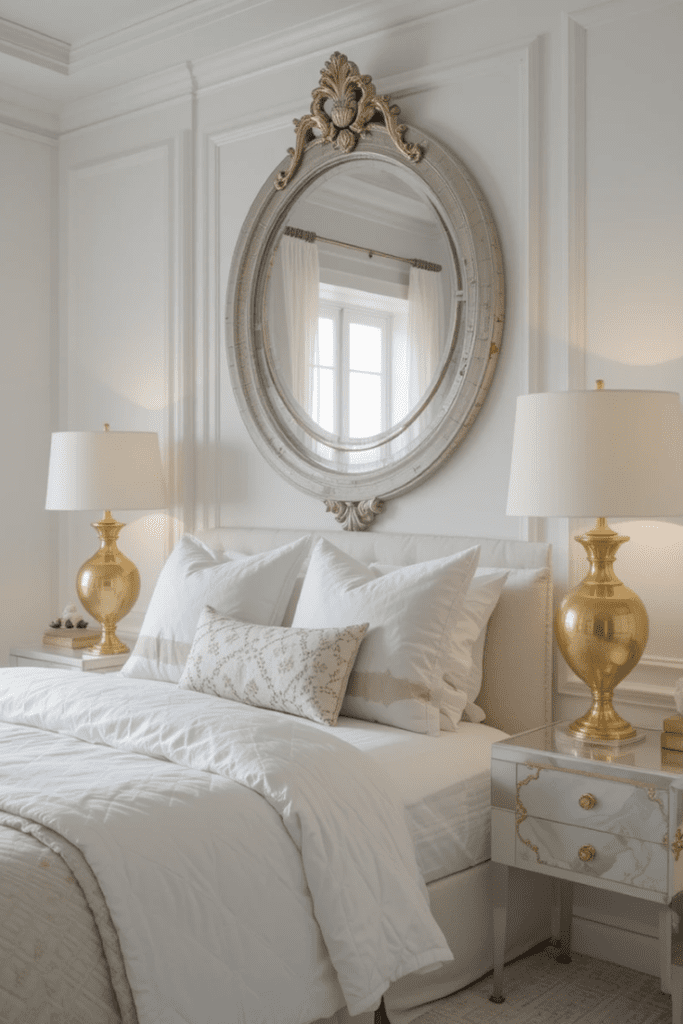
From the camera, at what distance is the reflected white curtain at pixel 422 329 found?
3193mm

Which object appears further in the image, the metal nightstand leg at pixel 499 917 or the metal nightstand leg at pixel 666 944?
the metal nightstand leg at pixel 499 917

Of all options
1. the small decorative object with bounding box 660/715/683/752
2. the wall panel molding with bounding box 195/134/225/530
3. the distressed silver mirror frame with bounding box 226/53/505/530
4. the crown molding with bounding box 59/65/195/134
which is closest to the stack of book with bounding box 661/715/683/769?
the small decorative object with bounding box 660/715/683/752

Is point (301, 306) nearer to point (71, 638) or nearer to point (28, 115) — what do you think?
point (71, 638)

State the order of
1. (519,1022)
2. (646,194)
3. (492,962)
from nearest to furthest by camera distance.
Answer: (519,1022)
(492,962)
(646,194)

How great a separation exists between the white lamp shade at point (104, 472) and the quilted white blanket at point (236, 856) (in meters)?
1.50

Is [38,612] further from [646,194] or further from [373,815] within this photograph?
[646,194]

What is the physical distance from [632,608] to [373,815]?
2.67 ft

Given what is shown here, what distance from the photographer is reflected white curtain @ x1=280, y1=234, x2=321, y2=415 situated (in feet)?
11.6

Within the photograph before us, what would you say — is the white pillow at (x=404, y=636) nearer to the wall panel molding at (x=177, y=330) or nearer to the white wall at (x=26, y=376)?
the wall panel molding at (x=177, y=330)

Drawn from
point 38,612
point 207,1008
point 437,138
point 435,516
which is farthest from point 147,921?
point 38,612

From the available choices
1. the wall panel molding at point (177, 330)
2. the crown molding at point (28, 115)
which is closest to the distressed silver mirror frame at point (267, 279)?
the wall panel molding at point (177, 330)

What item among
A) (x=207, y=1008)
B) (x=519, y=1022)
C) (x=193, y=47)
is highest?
(x=193, y=47)

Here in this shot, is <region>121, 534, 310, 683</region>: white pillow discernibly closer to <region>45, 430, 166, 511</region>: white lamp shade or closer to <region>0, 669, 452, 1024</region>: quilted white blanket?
<region>45, 430, 166, 511</region>: white lamp shade

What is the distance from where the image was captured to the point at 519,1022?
2.37 m
